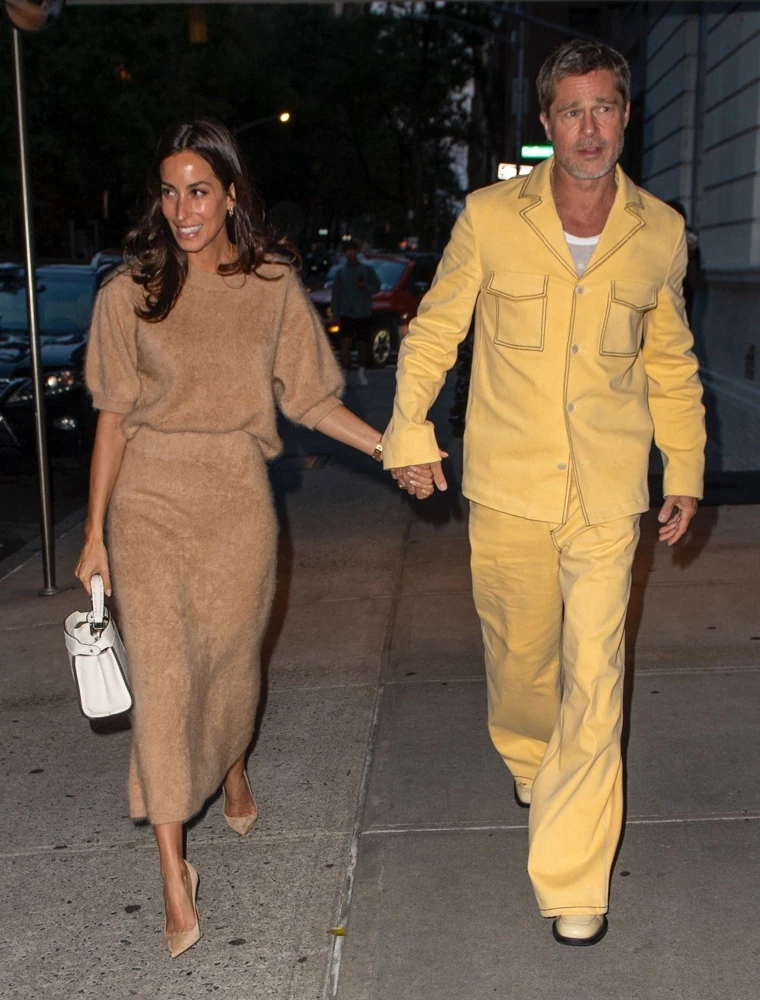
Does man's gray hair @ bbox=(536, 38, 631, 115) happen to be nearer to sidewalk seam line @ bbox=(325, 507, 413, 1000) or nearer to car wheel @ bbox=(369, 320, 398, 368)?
sidewalk seam line @ bbox=(325, 507, 413, 1000)

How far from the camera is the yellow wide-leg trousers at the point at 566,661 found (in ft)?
11.1

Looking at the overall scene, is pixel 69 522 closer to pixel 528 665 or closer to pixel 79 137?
pixel 528 665

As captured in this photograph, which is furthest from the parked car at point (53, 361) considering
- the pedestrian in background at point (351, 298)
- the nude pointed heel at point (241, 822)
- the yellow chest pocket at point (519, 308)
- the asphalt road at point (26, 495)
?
the pedestrian in background at point (351, 298)

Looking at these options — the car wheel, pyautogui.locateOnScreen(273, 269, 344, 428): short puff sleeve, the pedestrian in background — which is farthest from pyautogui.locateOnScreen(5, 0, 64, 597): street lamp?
the car wheel

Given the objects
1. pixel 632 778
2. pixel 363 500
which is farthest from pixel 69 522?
pixel 632 778

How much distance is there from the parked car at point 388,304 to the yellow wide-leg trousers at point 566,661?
1708 cm

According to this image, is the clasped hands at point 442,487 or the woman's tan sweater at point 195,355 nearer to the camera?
the woman's tan sweater at point 195,355

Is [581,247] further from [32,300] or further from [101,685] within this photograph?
[32,300]

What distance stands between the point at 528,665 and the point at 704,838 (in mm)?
778

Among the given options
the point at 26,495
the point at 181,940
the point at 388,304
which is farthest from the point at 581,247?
the point at 388,304

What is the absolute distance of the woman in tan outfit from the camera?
140 inches

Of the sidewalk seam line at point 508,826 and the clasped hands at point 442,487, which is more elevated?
the clasped hands at point 442,487

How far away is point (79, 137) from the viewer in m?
33.0

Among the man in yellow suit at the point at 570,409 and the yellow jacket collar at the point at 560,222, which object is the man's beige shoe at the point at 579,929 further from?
the yellow jacket collar at the point at 560,222
